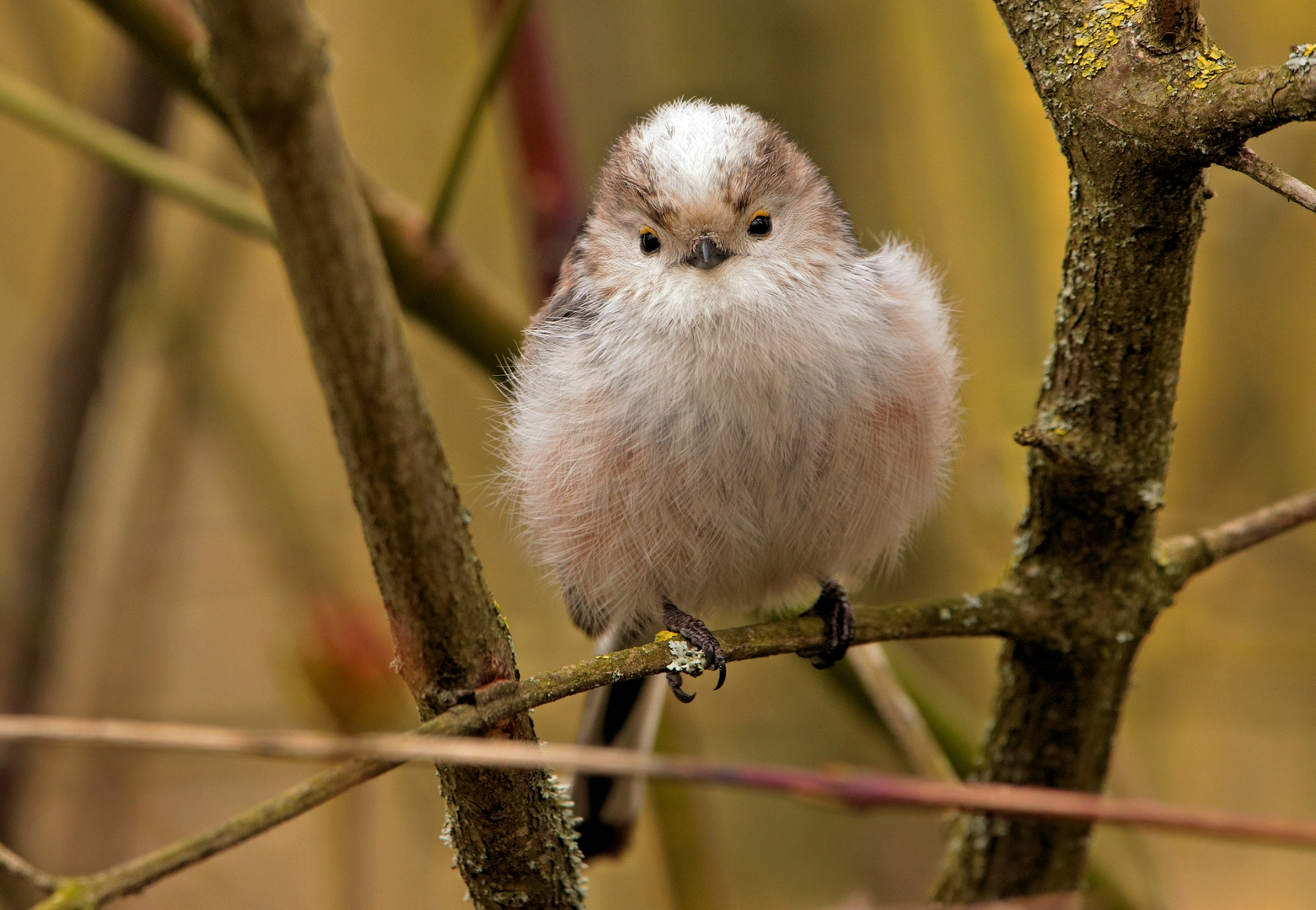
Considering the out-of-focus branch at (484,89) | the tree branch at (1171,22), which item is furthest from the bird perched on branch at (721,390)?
the tree branch at (1171,22)

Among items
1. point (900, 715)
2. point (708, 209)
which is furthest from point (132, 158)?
point (900, 715)

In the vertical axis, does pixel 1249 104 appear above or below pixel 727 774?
above

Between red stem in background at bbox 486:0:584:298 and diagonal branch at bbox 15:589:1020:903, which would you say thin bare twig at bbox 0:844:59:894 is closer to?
diagonal branch at bbox 15:589:1020:903

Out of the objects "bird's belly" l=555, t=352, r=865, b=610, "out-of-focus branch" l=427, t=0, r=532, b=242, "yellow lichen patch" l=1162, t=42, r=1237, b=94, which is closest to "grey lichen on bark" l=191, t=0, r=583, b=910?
"bird's belly" l=555, t=352, r=865, b=610

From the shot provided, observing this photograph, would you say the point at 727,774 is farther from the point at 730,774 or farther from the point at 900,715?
the point at 900,715

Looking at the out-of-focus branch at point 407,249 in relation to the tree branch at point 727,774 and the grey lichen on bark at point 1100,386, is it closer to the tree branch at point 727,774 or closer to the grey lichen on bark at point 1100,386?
the grey lichen on bark at point 1100,386

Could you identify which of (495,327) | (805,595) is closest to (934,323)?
(805,595)
